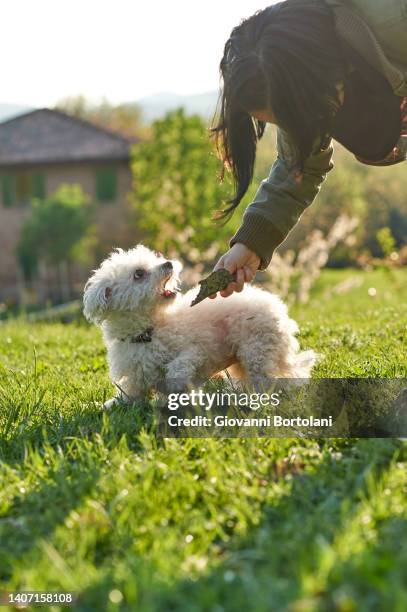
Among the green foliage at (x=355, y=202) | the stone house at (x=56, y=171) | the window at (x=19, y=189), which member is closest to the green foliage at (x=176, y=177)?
the green foliage at (x=355, y=202)

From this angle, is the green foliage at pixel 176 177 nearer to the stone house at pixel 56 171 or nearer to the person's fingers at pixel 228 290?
the stone house at pixel 56 171

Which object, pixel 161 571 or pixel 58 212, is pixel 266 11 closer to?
pixel 161 571

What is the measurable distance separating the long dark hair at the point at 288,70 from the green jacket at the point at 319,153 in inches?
4.5

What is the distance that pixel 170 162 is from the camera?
27047 millimetres

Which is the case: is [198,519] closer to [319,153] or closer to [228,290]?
[228,290]

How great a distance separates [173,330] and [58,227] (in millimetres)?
28515

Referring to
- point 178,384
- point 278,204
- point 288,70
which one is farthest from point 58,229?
point 288,70

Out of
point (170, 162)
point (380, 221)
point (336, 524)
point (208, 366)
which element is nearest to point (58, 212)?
point (170, 162)

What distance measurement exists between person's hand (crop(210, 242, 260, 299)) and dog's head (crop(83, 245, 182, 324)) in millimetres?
392

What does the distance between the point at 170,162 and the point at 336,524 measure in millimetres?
25551

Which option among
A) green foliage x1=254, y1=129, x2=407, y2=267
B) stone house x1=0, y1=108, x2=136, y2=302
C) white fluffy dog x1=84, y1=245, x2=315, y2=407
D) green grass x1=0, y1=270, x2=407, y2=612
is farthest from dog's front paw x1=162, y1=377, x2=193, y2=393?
stone house x1=0, y1=108, x2=136, y2=302

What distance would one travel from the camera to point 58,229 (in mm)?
31750

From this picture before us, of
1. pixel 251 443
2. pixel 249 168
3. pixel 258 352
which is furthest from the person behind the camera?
pixel 258 352

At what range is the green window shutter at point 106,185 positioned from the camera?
1412 inches
